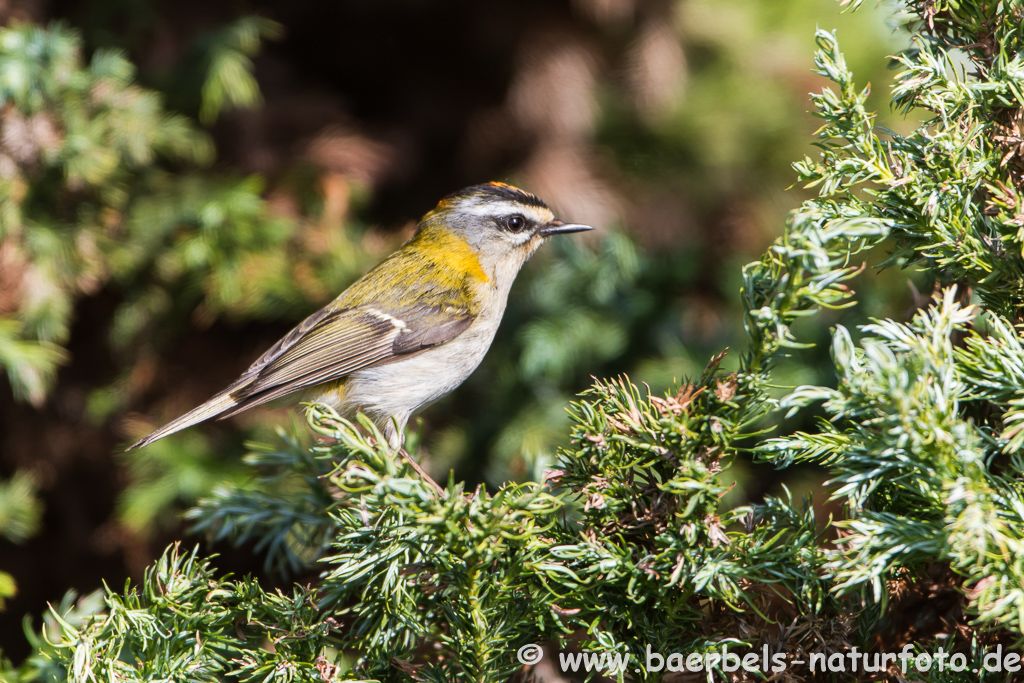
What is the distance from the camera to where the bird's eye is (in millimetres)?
2428

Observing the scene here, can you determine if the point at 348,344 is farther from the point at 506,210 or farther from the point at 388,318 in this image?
the point at 506,210

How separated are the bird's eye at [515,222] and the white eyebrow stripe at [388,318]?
0.50 m

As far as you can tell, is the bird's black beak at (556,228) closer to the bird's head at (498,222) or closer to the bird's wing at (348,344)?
the bird's head at (498,222)

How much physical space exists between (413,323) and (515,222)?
0.49 metres

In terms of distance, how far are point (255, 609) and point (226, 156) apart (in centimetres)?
176

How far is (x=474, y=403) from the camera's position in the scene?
258 cm

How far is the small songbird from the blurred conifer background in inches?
7.0

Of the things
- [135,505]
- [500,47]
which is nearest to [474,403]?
[135,505]

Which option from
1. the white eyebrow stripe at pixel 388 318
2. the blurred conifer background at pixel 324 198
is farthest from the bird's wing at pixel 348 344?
Result: the blurred conifer background at pixel 324 198

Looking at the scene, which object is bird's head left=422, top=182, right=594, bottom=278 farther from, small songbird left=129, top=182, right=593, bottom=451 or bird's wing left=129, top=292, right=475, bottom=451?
bird's wing left=129, top=292, right=475, bottom=451

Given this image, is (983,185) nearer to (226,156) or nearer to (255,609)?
(255,609)

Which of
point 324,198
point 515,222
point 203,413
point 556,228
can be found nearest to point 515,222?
point 515,222

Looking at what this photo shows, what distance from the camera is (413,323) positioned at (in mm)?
2281

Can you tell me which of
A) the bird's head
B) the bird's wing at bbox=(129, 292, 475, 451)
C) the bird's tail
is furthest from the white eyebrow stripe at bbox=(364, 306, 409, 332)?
the bird's tail
